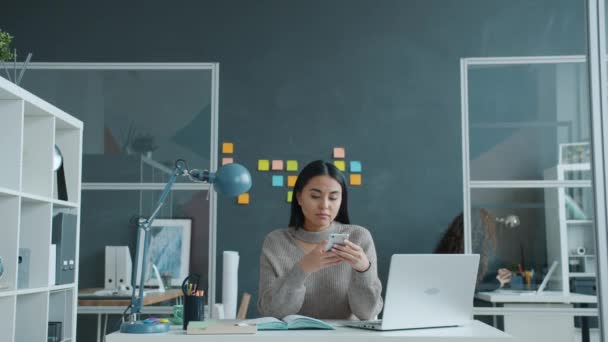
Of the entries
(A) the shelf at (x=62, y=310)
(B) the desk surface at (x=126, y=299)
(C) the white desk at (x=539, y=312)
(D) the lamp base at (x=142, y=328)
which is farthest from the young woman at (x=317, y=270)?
(C) the white desk at (x=539, y=312)

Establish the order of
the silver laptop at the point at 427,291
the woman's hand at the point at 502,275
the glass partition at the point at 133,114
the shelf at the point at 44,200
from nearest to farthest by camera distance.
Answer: the silver laptop at the point at 427,291
the shelf at the point at 44,200
the woman's hand at the point at 502,275
the glass partition at the point at 133,114

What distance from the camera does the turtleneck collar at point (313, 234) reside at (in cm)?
298

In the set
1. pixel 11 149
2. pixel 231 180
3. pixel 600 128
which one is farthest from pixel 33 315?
pixel 600 128

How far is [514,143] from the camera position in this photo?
16.1ft

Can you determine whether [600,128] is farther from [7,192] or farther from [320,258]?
[7,192]

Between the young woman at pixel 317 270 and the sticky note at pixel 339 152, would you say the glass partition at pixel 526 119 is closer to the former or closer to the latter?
the sticky note at pixel 339 152

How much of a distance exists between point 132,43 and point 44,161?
2218mm

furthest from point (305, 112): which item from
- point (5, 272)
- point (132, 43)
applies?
point (5, 272)

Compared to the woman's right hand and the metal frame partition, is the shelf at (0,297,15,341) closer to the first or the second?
the woman's right hand

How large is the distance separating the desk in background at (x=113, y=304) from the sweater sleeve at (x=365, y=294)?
2.08m

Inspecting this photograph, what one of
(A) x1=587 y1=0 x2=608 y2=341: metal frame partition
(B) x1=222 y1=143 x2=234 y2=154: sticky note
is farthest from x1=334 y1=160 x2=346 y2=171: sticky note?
(A) x1=587 y1=0 x2=608 y2=341: metal frame partition

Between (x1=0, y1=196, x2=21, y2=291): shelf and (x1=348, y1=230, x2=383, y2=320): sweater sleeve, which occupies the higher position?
(x1=0, y1=196, x2=21, y2=291): shelf

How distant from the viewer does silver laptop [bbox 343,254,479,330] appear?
227cm

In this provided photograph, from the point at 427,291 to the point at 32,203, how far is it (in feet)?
6.29
